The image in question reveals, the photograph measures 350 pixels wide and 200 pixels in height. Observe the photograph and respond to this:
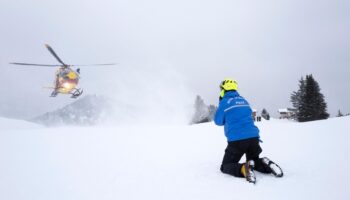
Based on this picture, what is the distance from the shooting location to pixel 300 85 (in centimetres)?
5238

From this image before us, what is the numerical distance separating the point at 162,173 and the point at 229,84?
214cm

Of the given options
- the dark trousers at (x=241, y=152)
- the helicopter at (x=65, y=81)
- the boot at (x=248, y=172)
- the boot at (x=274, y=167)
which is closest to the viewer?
the boot at (x=248, y=172)

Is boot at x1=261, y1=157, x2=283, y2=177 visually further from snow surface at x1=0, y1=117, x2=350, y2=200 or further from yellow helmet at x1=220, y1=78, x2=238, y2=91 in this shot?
yellow helmet at x1=220, y1=78, x2=238, y2=91

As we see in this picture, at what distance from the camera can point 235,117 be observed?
416 cm

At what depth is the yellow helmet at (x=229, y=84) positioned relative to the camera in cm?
445

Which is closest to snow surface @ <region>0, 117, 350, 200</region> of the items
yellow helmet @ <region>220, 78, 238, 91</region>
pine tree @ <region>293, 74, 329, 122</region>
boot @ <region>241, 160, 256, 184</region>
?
boot @ <region>241, 160, 256, 184</region>

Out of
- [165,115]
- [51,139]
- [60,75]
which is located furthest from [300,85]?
[51,139]

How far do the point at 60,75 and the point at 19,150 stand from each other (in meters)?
14.9

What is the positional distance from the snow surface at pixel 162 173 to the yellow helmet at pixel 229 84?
1605mm

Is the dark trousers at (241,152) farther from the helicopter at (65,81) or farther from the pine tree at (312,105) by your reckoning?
the pine tree at (312,105)

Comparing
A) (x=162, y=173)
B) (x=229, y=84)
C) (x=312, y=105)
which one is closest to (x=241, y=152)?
(x=229, y=84)

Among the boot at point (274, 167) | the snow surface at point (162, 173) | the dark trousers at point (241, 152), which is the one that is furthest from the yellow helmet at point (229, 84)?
the snow surface at point (162, 173)

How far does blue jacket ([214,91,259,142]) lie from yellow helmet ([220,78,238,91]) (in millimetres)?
102

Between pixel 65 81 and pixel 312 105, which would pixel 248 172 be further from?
pixel 312 105
